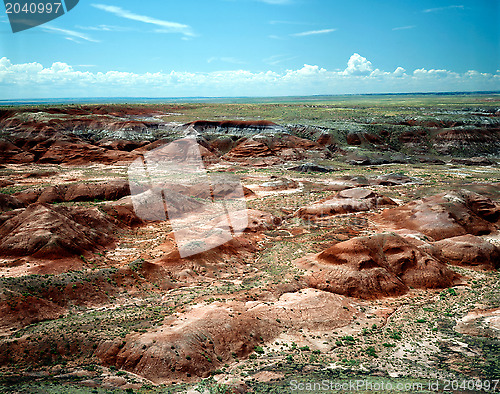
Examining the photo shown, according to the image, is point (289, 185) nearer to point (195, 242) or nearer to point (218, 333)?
point (195, 242)

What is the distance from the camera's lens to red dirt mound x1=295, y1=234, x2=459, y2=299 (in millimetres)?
28594

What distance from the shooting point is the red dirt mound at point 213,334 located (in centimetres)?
1891

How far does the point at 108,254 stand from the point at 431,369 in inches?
1117

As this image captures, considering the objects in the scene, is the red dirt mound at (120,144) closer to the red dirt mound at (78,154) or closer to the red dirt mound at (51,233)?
the red dirt mound at (78,154)

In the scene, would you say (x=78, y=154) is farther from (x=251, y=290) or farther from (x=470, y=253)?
(x=470, y=253)

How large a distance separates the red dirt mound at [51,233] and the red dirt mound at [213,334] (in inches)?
620

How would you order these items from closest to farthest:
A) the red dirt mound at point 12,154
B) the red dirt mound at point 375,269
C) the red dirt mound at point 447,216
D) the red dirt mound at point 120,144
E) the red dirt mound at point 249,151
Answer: the red dirt mound at point 375,269 → the red dirt mound at point 447,216 → the red dirt mound at point 12,154 → the red dirt mound at point 249,151 → the red dirt mound at point 120,144

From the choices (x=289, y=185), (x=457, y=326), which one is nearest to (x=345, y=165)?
(x=289, y=185)

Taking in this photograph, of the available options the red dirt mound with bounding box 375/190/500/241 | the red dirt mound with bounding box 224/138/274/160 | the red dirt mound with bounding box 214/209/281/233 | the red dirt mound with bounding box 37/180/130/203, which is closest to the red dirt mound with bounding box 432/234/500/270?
the red dirt mound with bounding box 375/190/500/241

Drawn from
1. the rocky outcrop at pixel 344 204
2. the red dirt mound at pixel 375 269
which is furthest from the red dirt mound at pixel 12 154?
the red dirt mound at pixel 375 269

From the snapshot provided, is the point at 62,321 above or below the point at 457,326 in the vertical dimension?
above

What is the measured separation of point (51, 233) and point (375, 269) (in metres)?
27.8

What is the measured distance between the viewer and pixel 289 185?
67.2 metres

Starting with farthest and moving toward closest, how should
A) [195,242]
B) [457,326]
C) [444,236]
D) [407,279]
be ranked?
[444,236] < [195,242] < [407,279] < [457,326]
